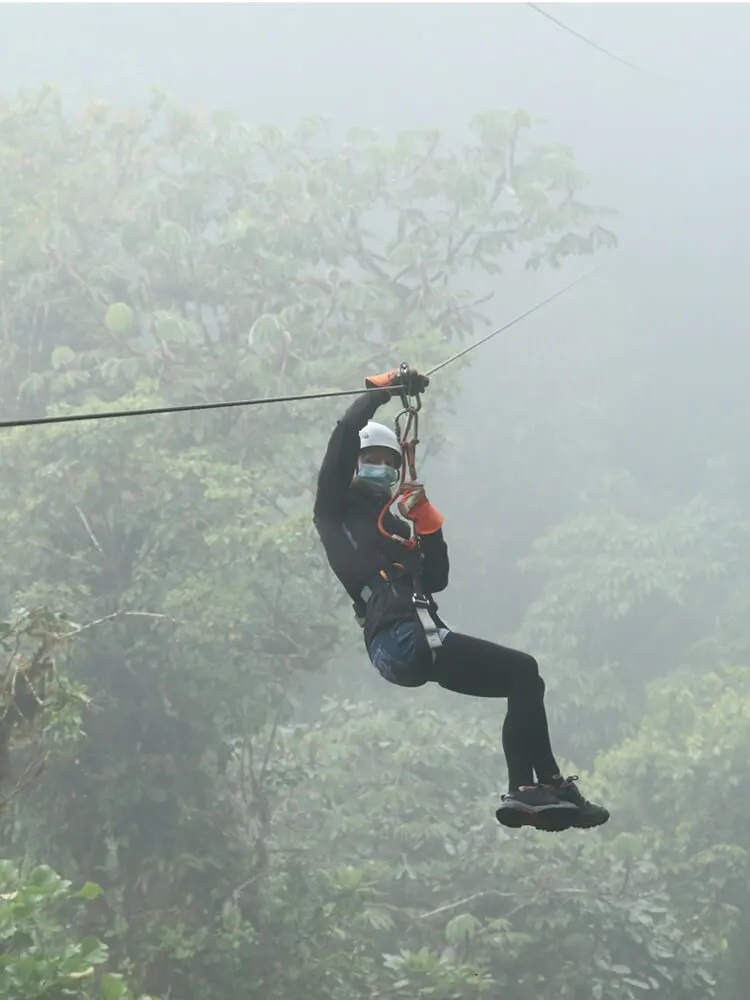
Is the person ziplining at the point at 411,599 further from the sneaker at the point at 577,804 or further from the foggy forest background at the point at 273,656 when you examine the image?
the foggy forest background at the point at 273,656

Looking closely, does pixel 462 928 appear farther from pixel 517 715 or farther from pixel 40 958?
pixel 517 715

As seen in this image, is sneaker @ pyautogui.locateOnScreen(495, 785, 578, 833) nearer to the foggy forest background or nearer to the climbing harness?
the climbing harness

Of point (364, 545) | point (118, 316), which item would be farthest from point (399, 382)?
point (118, 316)

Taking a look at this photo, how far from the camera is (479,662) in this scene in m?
2.70

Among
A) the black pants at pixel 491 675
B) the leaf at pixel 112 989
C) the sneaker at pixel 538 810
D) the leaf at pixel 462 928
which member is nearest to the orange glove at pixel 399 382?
the black pants at pixel 491 675

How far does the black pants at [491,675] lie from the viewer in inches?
106

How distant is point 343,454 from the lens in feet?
9.25

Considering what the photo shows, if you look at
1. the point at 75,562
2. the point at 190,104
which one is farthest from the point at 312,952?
the point at 190,104

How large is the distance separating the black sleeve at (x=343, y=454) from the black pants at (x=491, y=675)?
0.36 meters

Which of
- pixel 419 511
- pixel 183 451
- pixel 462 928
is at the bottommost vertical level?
pixel 462 928

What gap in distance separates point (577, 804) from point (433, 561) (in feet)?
2.20

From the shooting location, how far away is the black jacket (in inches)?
110

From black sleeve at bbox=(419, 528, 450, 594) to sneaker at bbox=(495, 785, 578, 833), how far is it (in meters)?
0.54

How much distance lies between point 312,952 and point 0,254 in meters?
6.11
